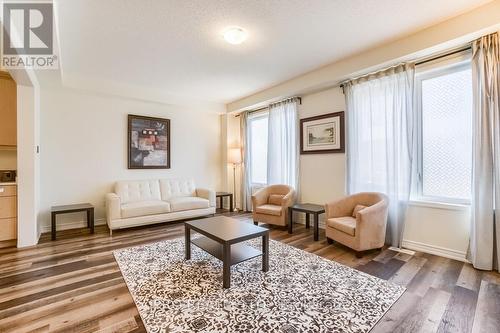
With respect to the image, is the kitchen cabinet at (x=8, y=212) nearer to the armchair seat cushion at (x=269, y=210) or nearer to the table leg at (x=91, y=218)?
the table leg at (x=91, y=218)

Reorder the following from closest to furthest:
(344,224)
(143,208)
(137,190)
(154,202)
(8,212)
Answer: (344,224)
(8,212)
(143,208)
(154,202)
(137,190)

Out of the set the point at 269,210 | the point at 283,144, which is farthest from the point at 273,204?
the point at 283,144

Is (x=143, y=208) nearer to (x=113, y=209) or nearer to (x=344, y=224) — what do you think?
(x=113, y=209)

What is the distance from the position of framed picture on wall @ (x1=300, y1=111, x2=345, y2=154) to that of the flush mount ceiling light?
2030 millimetres

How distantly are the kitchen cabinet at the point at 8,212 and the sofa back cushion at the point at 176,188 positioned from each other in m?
2.22

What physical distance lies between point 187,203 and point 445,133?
418cm

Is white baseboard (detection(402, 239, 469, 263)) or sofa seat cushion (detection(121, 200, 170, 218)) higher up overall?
sofa seat cushion (detection(121, 200, 170, 218))

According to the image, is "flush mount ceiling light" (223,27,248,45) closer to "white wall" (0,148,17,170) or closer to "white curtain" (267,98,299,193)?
"white curtain" (267,98,299,193)

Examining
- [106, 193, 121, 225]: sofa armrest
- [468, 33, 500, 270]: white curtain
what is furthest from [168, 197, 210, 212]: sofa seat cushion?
[468, 33, 500, 270]: white curtain

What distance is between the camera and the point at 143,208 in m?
4.16

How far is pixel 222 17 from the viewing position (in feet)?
8.23

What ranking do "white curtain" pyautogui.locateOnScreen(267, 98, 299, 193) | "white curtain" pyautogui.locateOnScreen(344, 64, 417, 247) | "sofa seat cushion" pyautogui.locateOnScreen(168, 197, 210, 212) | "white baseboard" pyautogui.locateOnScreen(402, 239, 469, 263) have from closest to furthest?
"white baseboard" pyautogui.locateOnScreen(402, 239, 469, 263)
"white curtain" pyautogui.locateOnScreen(344, 64, 417, 247)
"sofa seat cushion" pyautogui.locateOnScreen(168, 197, 210, 212)
"white curtain" pyautogui.locateOnScreen(267, 98, 299, 193)

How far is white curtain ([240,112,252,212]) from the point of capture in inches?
227

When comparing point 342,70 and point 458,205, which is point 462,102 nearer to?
point 458,205
